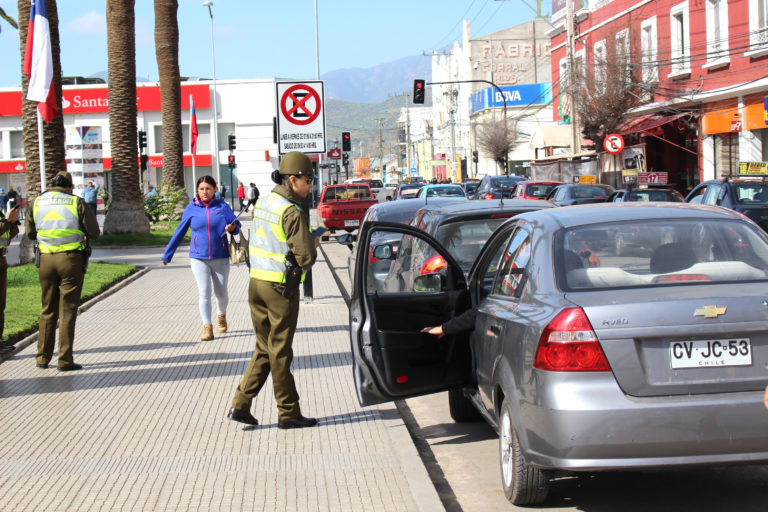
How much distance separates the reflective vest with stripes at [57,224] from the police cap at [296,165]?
3.23 m

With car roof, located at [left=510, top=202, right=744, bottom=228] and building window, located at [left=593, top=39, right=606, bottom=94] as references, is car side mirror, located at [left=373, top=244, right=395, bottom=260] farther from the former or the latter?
building window, located at [left=593, top=39, right=606, bottom=94]

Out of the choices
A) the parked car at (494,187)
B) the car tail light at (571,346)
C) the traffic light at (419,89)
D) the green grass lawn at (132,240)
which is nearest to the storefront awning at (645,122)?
the parked car at (494,187)

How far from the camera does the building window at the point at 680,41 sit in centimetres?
3394

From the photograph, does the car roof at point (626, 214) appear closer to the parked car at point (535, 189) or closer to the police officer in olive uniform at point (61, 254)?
the police officer in olive uniform at point (61, 254)

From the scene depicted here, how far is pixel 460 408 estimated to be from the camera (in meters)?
7.07

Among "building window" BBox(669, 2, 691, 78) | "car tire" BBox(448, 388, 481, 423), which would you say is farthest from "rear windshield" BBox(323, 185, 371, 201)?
"car tire" BBox(448, 388, 481, 423)

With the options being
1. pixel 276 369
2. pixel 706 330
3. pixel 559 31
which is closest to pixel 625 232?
pixel 706 330

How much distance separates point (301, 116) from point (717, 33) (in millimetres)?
22798

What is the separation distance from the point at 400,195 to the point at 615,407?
37.7 meters

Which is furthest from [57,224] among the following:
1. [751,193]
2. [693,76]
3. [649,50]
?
[649,50]

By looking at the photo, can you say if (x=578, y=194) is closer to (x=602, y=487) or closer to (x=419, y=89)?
(x=419, y=89)

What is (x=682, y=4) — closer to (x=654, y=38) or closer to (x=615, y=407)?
(x=654, y=38)

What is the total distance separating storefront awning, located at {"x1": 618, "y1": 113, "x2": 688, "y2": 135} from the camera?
34.8 metres

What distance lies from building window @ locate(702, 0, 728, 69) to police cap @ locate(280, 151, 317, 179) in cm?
2689
